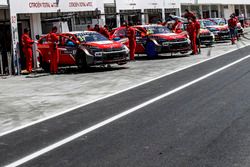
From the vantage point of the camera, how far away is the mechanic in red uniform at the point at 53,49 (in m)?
18.7

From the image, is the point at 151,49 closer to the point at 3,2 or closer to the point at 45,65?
the point at 45,65

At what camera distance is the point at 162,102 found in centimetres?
986

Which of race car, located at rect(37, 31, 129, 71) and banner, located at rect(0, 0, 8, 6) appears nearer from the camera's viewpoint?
race car, located at rect(37, 31, 129, 71)

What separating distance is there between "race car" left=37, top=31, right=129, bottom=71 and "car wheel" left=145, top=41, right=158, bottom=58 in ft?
11.3

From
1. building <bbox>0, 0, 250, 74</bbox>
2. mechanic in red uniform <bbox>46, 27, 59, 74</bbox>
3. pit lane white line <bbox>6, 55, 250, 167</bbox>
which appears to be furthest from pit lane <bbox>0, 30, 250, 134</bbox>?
building <bbox>0, 0, 250, 74</bbox>

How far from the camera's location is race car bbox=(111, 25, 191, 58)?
852 inches

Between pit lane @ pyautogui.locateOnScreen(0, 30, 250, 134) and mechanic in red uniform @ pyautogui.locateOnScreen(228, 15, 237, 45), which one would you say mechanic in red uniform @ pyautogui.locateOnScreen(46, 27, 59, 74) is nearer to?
pit lane @ pyautogui.locateOnScreen(0, 30, 250, 134)

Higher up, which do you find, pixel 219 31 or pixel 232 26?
pixel 232 26

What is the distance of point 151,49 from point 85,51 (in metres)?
4.96

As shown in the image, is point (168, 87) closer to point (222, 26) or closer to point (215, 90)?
point (215, 90)

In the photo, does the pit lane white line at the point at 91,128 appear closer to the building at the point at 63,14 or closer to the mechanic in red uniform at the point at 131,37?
the mechanic in red uniform at the point at 131,37

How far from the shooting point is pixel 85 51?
18203 millimetres

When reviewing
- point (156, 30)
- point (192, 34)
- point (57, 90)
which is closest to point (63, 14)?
point (156, 30)

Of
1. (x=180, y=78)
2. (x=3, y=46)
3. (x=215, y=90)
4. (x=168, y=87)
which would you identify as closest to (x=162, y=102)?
(x=215, y=90)
